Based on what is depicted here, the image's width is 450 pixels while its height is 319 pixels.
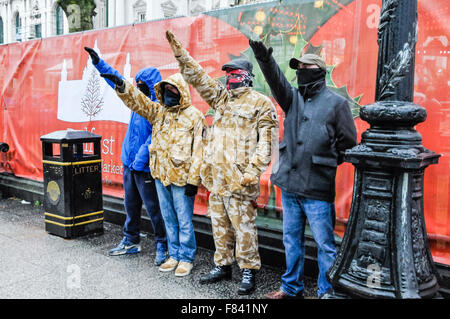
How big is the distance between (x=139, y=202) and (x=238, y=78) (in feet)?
6.82

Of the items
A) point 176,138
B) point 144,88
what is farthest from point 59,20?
point 176,138

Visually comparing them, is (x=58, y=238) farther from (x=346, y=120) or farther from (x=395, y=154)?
(x=395, y=154)

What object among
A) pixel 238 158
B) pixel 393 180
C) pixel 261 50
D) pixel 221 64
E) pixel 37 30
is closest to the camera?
pixel 393 180

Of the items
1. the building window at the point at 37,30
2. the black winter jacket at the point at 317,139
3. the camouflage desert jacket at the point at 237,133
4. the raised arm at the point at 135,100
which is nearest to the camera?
the black winter jacket at the point at 317,139

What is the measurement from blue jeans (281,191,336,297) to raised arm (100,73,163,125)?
1736 millimetres

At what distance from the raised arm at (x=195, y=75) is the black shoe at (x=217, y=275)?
1613mm

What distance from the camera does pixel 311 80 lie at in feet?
10.4

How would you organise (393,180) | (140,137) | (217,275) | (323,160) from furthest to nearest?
(140,137) < (217,275) < (323,160) < (393,180)

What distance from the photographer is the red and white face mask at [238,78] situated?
3.60 m

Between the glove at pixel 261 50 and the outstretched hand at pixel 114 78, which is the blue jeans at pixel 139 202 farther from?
the glove at pixel 261 50

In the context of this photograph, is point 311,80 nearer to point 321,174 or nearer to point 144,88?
point 321,174

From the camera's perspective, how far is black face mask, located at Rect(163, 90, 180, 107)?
161 inches

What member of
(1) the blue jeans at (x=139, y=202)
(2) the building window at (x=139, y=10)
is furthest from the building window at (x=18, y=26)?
(1) the blue jeans at (x=139, y=202)

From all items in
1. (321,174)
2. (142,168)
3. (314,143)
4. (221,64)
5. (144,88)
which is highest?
(221,64)
